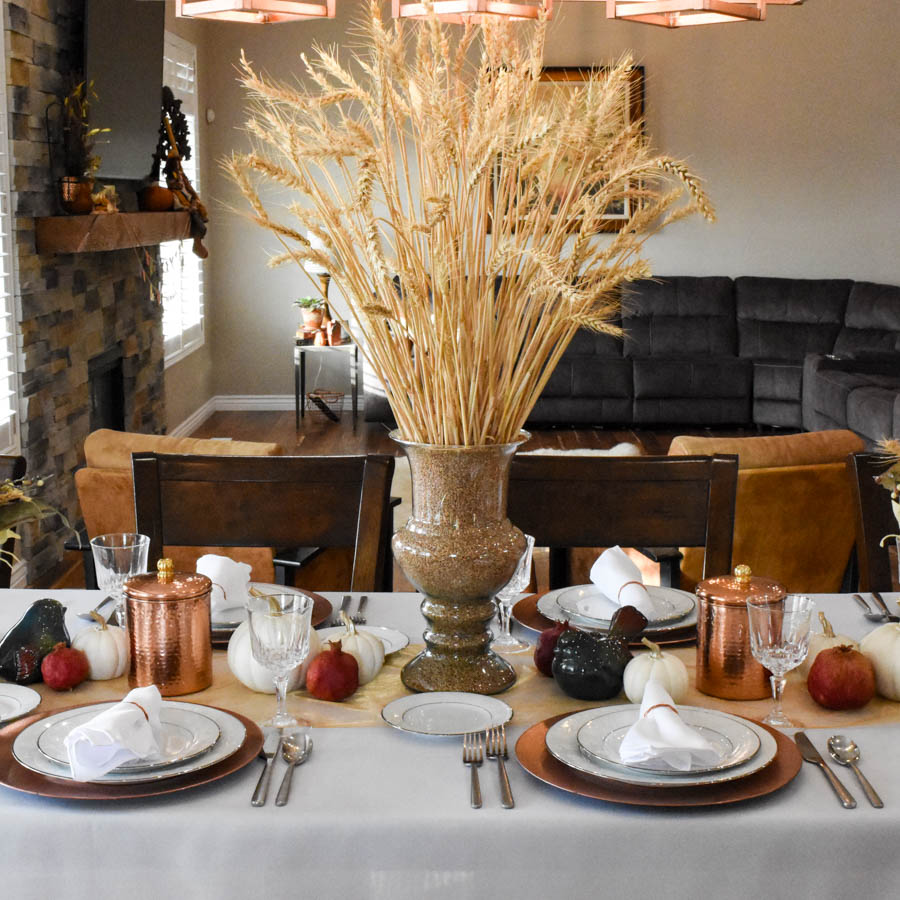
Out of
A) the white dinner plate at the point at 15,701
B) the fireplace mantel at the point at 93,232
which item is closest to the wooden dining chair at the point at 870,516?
the white dinner plate at the point at 15,701

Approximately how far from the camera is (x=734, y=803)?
1.11 meters

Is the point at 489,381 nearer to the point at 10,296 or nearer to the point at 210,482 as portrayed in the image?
the point at 210,482

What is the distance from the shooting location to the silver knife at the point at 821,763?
3.62ft

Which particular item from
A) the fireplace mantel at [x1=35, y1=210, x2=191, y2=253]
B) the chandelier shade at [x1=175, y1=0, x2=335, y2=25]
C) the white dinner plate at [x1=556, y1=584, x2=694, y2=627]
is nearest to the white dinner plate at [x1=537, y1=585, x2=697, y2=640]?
the white dinner plate at [x1=556, y1=584, x2=694, y2=627]

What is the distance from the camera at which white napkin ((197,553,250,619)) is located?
1.62 m

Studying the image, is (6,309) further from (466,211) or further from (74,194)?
(466,211)

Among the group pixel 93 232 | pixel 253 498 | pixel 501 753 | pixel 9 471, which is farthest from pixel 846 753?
pixel 93 232

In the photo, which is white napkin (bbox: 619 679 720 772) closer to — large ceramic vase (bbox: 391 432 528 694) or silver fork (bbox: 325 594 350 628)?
large ceramic vase (bbox: 391 432 528 694)

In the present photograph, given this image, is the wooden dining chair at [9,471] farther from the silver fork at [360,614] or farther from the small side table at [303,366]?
the small side table at [303,366]

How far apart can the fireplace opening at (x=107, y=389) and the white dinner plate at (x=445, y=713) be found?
388 centimetres

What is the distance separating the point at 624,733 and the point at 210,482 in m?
0.99

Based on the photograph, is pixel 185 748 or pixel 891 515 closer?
pixel 185 748

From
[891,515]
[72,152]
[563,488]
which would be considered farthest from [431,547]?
[72,152]

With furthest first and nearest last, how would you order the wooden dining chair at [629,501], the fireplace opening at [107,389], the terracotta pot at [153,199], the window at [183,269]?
1. the window at [183,269]
2. the terracotta pot at [153,199]
3. the fireplace opening at [107,389]
4. the wooden dining chair at [629,501]
